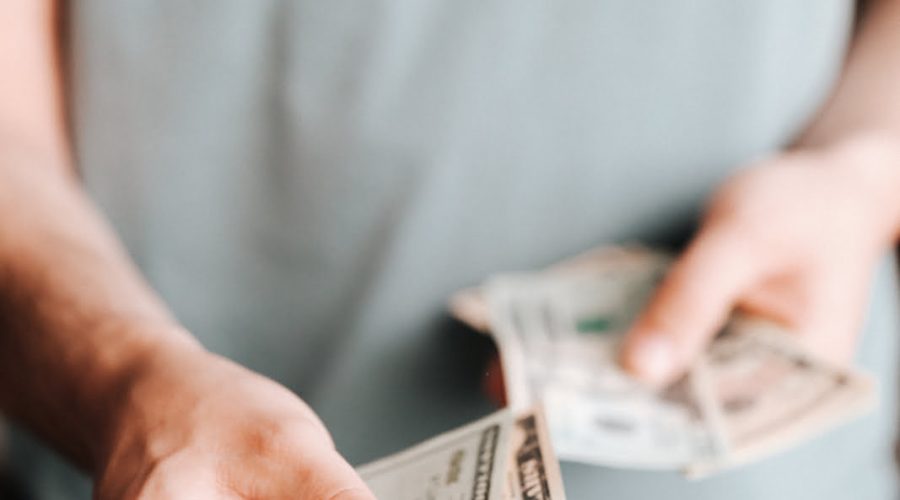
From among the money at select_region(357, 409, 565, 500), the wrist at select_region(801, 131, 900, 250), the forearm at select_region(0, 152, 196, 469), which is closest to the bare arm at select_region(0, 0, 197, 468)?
the forearm at select_region(0, 152, 196, 469)

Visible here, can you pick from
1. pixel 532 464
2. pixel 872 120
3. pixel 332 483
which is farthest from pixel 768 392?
pixel 332 483

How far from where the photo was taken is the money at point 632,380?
0.65 meters

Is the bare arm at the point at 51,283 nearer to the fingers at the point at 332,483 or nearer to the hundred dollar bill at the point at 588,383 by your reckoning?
the fingers at the point at 332,483

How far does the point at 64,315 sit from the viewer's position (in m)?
0.50

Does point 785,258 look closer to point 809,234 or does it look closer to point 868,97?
point 809,234

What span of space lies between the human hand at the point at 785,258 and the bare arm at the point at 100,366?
0.34m

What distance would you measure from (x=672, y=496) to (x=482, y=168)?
0.86ft

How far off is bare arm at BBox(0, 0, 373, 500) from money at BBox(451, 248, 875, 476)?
250mm

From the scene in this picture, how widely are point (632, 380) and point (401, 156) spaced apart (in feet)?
0.79

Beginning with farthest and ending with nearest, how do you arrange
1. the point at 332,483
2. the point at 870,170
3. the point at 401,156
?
the point at 870,170 < the point at 401,156 < the point at 332,483

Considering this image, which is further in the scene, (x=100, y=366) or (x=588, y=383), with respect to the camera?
(x=588, y=383)

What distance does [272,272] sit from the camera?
653 millimetres

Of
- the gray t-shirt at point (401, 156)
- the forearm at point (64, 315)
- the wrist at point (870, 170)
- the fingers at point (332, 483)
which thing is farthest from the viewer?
the wrist at point (870, 170)

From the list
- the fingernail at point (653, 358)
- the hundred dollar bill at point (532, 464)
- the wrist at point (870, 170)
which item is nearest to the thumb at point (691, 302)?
the fingernail at point (653, 358)
